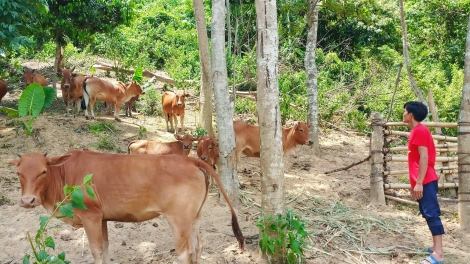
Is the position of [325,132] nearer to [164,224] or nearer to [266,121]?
[164,224]

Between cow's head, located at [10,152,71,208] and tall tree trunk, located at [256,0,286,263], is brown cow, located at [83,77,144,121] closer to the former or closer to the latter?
cow's head, located at [10,152,71,208]

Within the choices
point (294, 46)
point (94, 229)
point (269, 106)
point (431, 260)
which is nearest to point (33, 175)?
point (94, 229)

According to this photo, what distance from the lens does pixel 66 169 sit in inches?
208

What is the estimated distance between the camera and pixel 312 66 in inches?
452

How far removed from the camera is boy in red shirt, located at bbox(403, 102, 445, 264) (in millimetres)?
5695

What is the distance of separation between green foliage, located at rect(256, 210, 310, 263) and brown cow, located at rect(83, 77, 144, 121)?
761cm

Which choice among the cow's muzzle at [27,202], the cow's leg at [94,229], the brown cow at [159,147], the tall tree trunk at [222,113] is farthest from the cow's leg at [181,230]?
the brown cow at [159,147]

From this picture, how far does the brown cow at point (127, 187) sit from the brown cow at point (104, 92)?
6776 mm

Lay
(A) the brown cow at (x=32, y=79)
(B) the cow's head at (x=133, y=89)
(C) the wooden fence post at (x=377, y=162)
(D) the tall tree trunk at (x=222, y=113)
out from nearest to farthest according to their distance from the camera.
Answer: (D) the tall tree trunk at (x=222, y=113) < (C) the wooden fence post at (x=377, y=162) < (A) the brown cow at (x=32, y=79) < (B) the cow's head at (x=133, y=89)

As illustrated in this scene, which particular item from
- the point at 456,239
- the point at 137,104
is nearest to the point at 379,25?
the point at 137,104

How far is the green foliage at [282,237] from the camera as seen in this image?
5160 millimetres

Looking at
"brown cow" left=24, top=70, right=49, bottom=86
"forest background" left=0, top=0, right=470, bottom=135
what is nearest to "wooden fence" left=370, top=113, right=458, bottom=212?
"forest background" left=0, top=0, right=470, bottom=135

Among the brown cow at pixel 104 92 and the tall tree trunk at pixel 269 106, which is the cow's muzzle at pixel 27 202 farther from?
the brown cow at pixel 104 92

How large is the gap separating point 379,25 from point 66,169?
62.6 feet
